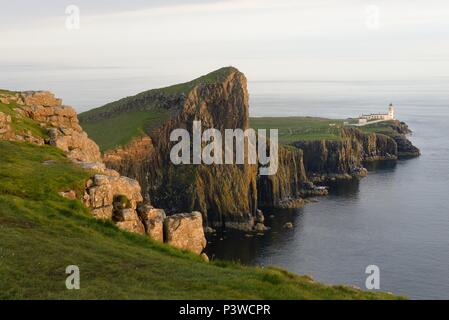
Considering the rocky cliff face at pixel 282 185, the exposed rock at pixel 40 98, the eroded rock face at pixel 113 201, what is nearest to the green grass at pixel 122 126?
the rocky cliff face at pixel 282 185

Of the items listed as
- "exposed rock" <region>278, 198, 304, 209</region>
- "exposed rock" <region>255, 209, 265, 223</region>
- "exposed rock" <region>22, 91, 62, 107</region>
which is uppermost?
"exposed rock" <region>22, 91, 62, 107</region>

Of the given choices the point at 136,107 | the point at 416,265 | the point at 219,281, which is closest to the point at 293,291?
the point at 219,281

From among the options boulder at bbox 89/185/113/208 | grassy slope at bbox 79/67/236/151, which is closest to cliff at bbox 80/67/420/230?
grassy slope at bbox 79/67/236/151

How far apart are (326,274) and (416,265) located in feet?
60.4

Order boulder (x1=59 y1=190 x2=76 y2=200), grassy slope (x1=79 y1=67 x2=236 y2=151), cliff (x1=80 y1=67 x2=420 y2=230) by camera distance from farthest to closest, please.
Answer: grassy slope (x1=79 y1=67 x2=236 y2=151), cliff (x1=80 y1=67 x2=420 y2=230), boulder (x1=59 y1=190 x2=76 y2=200)

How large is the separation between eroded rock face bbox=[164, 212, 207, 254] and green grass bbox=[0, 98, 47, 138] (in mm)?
19826

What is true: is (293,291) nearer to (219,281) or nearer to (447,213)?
(219,281)

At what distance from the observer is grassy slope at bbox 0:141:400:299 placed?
68.7ft

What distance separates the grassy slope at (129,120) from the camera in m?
149

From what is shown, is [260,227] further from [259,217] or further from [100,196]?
[100,196]

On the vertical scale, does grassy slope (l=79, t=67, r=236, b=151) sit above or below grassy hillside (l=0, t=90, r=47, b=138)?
above

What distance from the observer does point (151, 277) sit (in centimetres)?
2284

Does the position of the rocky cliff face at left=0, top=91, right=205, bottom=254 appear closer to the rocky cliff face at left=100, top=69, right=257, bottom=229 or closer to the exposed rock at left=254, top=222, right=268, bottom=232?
the exposed rock at left=254, top=222, right=268, bottom=232

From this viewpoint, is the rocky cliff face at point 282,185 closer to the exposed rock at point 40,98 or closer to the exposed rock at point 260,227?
the exposed rock at point 260,227
